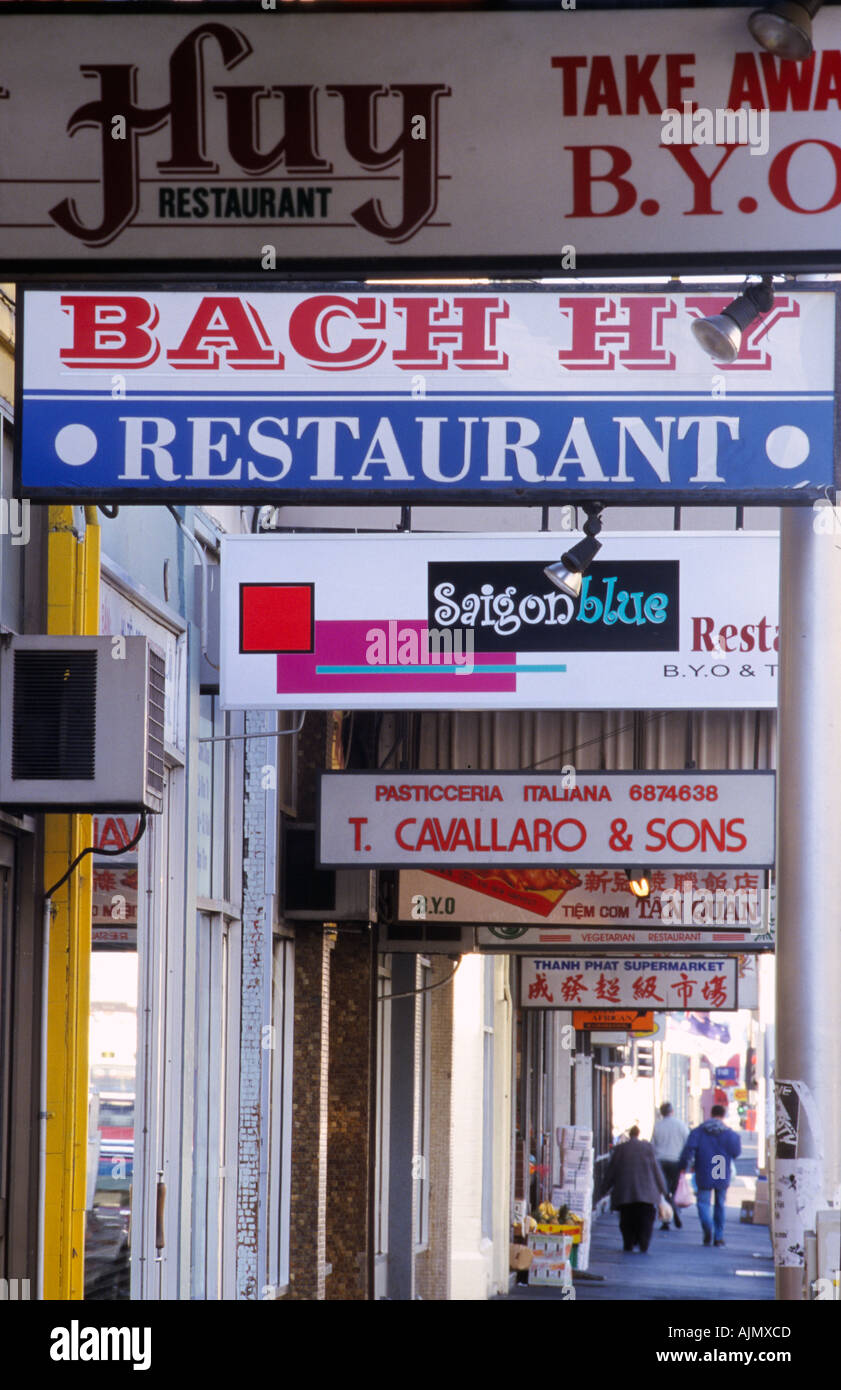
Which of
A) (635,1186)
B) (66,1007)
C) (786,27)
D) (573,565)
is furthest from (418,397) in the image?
(635,1186)

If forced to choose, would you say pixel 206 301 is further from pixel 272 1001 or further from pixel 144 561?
pixel 272 1001

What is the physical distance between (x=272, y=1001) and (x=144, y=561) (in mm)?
4594

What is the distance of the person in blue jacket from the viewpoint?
24.8 m

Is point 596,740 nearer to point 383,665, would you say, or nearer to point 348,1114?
point 348,1114

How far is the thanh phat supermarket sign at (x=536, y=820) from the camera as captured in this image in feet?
34.3

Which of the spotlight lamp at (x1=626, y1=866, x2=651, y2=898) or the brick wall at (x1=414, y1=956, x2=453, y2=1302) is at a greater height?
the spotlight lamp at (x1=626, y1=866, x2=651, y2=898)

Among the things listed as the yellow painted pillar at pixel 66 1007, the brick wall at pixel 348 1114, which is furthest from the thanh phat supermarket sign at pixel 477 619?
the brick wall at pixel 348 1114

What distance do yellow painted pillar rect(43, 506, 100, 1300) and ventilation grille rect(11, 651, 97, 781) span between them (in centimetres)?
31

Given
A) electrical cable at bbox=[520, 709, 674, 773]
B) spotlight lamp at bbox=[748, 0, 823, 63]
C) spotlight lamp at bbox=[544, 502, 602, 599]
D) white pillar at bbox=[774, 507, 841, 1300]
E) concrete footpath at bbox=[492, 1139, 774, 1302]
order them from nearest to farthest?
spotlight lamp at bbox=[748, 0, 823, 63]
white pillar at bbox=[774, 507, 841, 1300]
spotlight lamp at bbox=[544, 502, 602, 599]
electrical cable at bbox=[520, 709, 674, 773]
concrete footpath at bbox=[492, 1139, 774, 1302]

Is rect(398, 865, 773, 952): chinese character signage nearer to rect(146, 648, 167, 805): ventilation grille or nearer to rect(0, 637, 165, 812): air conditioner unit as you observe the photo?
rect(146, 648, 167, 805): ventilation grille

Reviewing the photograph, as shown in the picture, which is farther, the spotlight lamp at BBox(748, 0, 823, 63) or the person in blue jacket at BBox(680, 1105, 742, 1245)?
the person in blue jacket at BBox(680, 1105, 742, 1245)

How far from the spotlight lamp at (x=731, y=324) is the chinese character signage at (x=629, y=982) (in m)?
13.8

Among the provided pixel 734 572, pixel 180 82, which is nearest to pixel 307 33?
pixel 180 82

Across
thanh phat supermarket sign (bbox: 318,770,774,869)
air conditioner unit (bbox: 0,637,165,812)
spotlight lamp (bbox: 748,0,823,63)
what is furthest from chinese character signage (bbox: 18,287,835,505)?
thanh phat supermarket sign (bbox: 318,770,774,869)
